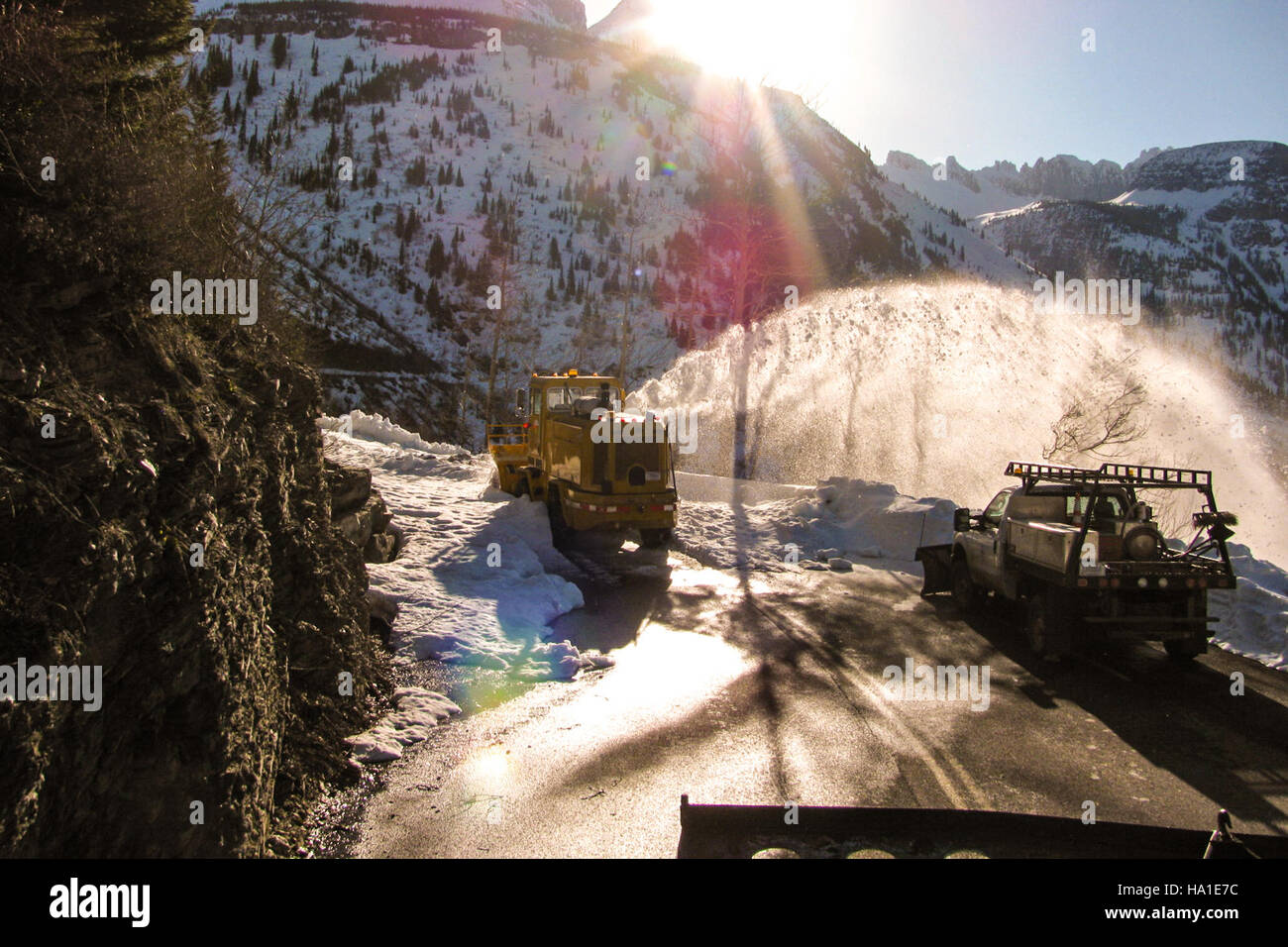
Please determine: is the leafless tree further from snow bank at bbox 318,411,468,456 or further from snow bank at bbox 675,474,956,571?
snow bank at bbox 318,411,468,456

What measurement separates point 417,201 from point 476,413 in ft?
123

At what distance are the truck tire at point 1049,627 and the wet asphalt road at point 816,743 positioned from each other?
10.8 inches

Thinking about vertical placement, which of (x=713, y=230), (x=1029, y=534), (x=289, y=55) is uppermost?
(x=289, y=55)

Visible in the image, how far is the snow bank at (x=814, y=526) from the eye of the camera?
1633 centimetres

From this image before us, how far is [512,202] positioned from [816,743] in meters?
89.2

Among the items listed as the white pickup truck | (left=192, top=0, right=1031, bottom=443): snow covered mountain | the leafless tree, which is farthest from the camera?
(left=192, top=0, right=1031, bottom=443): snow covered mountain

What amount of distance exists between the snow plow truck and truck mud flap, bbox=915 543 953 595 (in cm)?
493

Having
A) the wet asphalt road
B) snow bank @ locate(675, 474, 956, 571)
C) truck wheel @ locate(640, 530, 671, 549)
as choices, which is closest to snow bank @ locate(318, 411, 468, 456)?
snow bank @ locate(675, 474, 956, 571)

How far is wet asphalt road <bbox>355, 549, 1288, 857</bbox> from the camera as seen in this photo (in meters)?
5.47

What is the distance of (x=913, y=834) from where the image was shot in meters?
4.78

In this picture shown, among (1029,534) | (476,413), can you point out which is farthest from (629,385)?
(1029,534)

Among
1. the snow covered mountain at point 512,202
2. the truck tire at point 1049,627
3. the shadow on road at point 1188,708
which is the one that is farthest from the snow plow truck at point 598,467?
the snow covered mountain at point 512,202

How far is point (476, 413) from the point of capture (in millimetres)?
59469
